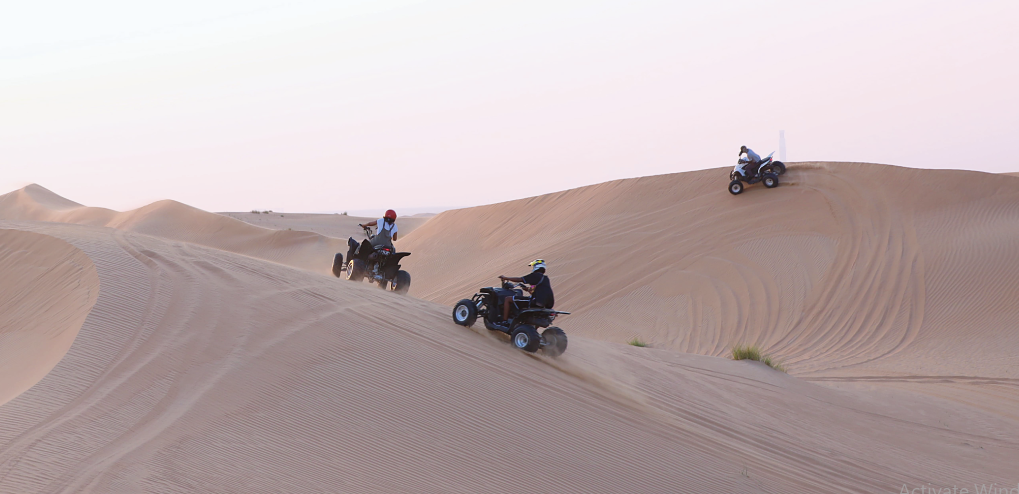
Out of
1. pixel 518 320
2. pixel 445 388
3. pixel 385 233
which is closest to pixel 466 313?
pixel 518 320

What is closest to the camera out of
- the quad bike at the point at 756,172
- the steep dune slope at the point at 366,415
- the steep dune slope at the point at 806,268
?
the steep dune slope at the point at 366,415

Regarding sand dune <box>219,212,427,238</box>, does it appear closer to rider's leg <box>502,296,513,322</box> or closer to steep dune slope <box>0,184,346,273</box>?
steep dune slope <box>0,184,346,273</box>

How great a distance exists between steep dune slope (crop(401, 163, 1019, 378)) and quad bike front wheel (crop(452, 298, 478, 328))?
25.6ft

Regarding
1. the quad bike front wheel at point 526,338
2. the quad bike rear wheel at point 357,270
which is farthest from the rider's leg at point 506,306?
the quad bike rear wheel at point 357,270

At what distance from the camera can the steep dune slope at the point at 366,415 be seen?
4668 mm

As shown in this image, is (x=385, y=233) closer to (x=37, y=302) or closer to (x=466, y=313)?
(x=466, y=313)

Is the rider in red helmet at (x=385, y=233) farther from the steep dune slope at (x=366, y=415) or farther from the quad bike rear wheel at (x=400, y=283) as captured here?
the steep dune slope at (x=366, y=415)

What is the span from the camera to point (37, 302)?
691cm

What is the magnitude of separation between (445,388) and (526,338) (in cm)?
178

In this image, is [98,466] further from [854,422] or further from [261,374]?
[854,422]

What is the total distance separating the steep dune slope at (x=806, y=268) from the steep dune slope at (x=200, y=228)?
10822 millimetres

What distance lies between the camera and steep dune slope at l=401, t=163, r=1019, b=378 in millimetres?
14539

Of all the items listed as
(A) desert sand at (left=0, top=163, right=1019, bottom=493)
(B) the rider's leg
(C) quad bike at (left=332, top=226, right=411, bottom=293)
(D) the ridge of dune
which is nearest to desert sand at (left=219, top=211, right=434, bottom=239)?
(C) quad bike at (left=332, top=226, right=411, bottom=293)

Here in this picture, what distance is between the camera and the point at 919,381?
1182 centimetres
